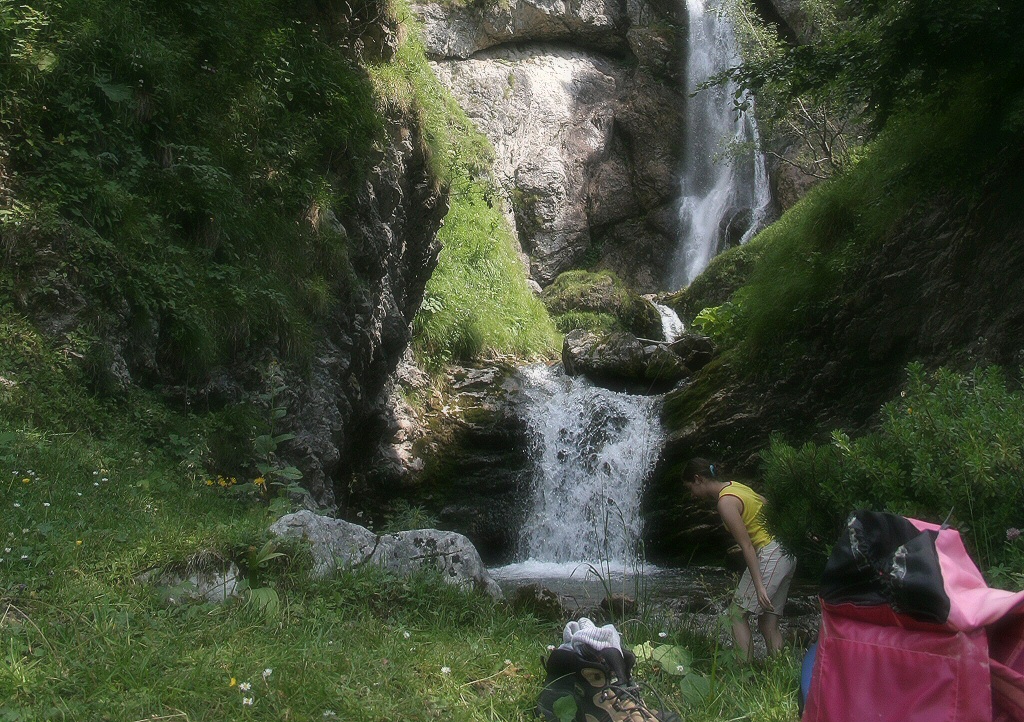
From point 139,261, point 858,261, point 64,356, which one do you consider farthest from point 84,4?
point 858,261

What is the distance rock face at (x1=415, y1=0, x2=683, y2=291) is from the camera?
2019 cm

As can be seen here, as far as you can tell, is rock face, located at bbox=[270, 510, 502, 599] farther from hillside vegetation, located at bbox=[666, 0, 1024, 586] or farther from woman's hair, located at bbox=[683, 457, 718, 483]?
hillside vegetation, located at bbox=[666, 0, 1024, 586]

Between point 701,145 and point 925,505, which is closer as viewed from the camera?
point 925,505

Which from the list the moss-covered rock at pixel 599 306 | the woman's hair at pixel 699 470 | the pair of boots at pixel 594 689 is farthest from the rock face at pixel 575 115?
the pair of boots at pixel 594 689

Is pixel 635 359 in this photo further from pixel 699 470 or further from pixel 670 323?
pixel 699 470

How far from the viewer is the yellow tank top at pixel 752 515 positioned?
15.4ft

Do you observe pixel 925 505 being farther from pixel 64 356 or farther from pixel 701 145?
pixel 701 145

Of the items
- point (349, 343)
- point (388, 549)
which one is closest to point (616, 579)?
point (349, 343)

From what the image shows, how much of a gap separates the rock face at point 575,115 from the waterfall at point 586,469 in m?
8.27

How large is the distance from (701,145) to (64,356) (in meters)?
20.4

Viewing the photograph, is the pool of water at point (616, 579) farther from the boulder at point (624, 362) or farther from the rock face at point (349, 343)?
the boulder at point (624, 362)

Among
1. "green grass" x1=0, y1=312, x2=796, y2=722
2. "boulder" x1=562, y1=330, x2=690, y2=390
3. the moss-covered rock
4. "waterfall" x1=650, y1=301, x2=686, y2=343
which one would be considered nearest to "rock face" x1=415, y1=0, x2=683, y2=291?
the moss-covered rock

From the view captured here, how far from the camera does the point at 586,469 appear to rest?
38.0 feet

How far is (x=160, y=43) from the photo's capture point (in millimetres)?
6660
